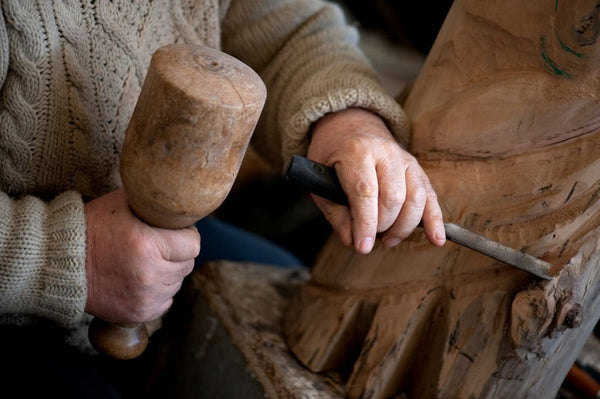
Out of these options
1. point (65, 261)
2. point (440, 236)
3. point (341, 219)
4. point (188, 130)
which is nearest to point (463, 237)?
point (440, 236)

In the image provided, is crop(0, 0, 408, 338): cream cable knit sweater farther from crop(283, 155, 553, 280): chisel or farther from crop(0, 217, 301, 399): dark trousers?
crop(283, 155, 553, 280): chisel

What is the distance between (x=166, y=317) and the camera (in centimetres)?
89

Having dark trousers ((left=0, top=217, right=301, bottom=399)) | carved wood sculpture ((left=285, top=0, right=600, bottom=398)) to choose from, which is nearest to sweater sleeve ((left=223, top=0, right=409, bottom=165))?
carved wood sculpture ((left=285, top=0, right=600, bottom=398))

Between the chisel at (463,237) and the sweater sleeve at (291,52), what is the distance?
0.17 metres

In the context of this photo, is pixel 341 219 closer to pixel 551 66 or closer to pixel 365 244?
pixel 365 244

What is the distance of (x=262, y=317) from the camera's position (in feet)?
2.68

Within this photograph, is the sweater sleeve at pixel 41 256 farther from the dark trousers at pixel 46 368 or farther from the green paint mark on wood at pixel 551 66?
the green paint mark on wood at pixel 551 66

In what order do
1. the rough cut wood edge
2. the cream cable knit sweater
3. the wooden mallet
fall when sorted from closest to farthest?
the wooden mallet < the cream cable knit sweater < the rough cut wood edge

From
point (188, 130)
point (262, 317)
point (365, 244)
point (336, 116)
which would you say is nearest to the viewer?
point (188, 130)

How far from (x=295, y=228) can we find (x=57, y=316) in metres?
1.25

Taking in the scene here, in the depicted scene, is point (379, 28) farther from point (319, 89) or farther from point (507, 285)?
point (507, 285)

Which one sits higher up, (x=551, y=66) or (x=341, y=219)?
(x=551, y=66)

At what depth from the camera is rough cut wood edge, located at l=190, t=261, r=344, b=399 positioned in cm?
71

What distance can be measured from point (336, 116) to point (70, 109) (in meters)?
0.30
